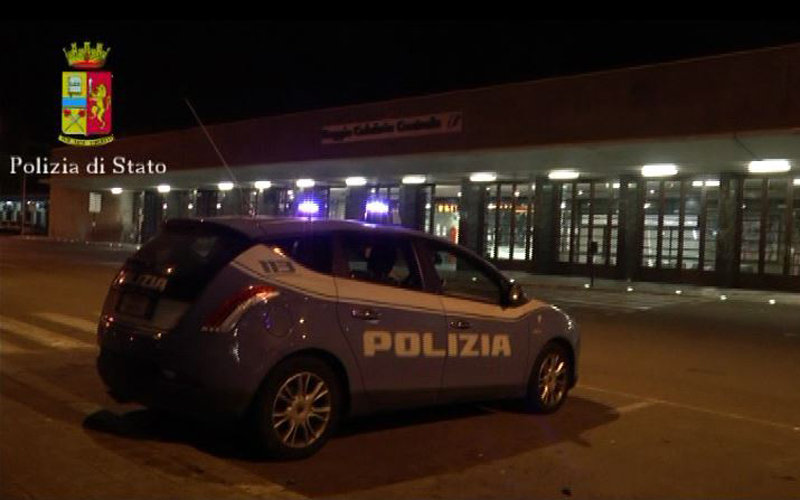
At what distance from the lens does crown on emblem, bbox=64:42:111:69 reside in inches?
1501

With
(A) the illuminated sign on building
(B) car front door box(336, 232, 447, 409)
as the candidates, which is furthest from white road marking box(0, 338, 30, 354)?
(A) the illuminated sign on building

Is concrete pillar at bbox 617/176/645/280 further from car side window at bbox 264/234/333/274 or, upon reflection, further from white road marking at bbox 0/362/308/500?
car side window at bbox 264/234/333/274

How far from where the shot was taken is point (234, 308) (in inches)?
218

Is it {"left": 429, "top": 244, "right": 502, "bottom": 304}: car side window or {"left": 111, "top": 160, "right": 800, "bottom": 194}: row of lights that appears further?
{"left": 111, "top": 160, "right": 800, "bottom": 194}: row of lights

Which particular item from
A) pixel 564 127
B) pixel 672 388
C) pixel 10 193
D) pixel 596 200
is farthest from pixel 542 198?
pixel 10 193

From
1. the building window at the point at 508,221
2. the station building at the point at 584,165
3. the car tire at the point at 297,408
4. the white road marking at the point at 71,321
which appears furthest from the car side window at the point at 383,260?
the building window at the point at 508,221

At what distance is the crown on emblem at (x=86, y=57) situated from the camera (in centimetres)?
3812

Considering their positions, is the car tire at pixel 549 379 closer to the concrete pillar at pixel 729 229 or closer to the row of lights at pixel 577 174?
the row of lights at pixel 577 174

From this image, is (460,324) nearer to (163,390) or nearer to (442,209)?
(163,390)

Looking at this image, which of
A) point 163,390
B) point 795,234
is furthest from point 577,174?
point 163,390

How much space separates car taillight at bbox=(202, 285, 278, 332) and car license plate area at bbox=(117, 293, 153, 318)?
0.64 m

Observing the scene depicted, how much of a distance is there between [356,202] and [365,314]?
30.0 meters

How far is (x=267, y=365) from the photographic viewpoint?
217 inches

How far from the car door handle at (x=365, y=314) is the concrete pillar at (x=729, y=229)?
20503 mm
